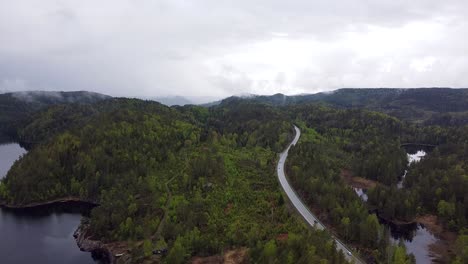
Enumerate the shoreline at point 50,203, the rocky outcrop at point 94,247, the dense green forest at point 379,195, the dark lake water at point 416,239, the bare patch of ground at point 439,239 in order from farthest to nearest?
the shoreline at point 50,203 < the dark lake water at point 416,239 < the bare patch of ground at point 439,239 < the dense green forest at point 379,195 < the rocky outcrop at point 94,247

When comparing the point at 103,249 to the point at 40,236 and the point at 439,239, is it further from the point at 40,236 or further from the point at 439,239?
the point at 439,239

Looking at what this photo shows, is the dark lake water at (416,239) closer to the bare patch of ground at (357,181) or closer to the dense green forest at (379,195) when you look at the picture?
the dense green forest at (379,195)

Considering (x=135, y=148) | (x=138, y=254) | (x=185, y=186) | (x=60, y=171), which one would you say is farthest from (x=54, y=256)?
(x=135, y=148)

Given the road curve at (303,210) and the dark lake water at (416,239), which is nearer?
the road curve at (303,210)

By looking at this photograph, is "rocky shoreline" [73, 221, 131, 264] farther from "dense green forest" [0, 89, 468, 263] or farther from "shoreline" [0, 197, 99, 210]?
"shoreline" [0, 197, 99, 210]

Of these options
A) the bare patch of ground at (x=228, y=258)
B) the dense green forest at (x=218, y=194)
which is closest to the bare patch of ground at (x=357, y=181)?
the dense green forest at (x=218, y=194)

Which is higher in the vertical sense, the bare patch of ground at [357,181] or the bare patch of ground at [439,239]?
the bare patch of ground at [357,181]

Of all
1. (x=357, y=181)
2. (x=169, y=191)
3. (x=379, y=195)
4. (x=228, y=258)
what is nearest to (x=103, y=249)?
(x=169, y=191)

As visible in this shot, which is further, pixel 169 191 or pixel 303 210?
pixel 169 191

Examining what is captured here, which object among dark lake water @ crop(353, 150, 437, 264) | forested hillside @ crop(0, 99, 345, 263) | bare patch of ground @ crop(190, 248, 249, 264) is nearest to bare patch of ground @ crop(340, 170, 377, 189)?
forested hillside @ crop(0, 99, 345, 263)

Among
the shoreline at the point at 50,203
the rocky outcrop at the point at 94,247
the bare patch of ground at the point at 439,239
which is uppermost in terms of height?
the shoreline at the point at 50,203
